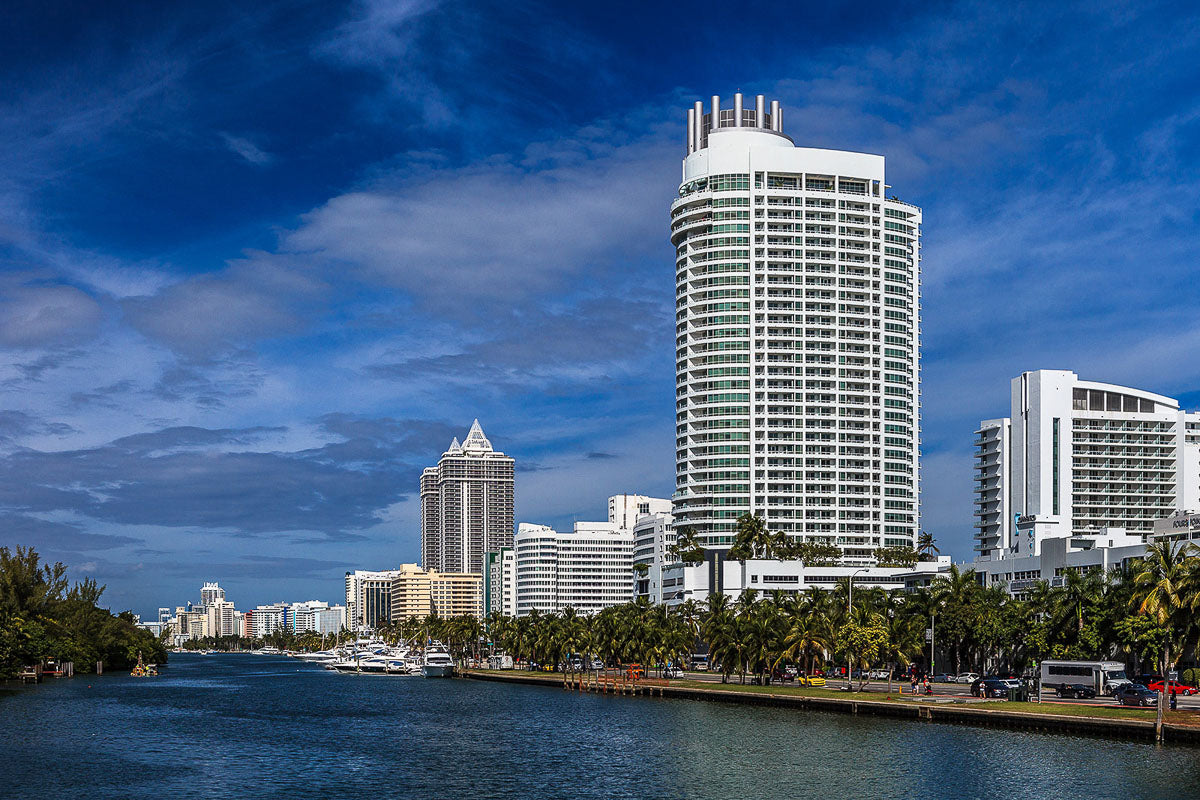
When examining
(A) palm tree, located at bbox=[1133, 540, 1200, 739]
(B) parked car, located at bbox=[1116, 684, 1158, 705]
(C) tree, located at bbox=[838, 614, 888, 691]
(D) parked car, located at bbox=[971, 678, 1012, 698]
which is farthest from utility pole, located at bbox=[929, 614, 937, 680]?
(A) palm tree, located at bbox=[1133, 540, 1200, 739]

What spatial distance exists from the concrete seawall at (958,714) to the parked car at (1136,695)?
37.9ft

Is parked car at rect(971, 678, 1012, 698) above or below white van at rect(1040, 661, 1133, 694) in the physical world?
below

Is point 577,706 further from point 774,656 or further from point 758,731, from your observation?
point 758,731

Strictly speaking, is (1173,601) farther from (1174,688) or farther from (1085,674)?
(1085,674)

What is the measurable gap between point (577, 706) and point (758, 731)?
4768 centimetres

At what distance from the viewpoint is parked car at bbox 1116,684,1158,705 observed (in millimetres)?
116938

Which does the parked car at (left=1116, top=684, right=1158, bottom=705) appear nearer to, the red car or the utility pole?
the red car

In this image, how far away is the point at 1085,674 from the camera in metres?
134

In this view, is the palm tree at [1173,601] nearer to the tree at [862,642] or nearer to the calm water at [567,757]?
the calm water at [567,757]

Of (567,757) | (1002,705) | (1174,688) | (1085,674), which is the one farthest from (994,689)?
(567,757)

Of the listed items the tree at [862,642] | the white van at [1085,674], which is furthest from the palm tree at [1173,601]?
the tree at [862,642]

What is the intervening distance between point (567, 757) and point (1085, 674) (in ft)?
200

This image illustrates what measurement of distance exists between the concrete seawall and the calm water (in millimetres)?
2195

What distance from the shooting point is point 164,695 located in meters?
196
